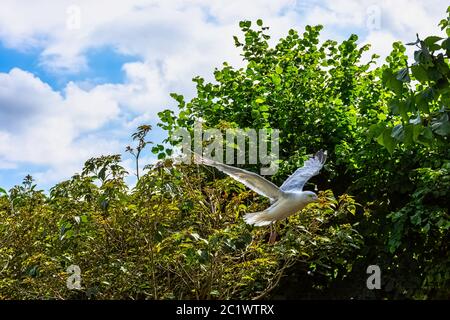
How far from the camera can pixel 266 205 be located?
8.76 m

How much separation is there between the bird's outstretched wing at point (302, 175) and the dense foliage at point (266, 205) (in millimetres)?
463

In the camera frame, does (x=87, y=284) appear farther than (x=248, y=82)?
No

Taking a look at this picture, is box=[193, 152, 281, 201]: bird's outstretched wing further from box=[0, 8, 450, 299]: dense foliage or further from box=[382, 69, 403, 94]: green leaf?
box=[382, 69, 403, 94]: green leaf

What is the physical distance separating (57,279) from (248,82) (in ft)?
17.3

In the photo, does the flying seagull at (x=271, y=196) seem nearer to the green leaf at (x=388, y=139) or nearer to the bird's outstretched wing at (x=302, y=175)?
the bird's outstretched wing at (x=302, y=175)

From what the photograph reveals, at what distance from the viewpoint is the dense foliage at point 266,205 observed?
23.4 ft

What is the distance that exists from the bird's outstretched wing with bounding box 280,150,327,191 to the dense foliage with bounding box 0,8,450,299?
0.46 m

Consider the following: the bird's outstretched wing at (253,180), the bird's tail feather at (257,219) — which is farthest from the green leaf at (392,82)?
the bird's tail feather at (257,219)

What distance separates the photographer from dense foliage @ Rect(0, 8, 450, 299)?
281 inches

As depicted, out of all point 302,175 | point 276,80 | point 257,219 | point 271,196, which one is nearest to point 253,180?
point 271,196

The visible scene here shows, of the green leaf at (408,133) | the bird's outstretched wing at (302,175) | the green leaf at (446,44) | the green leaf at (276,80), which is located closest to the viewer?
the green leaf at (408,133)
